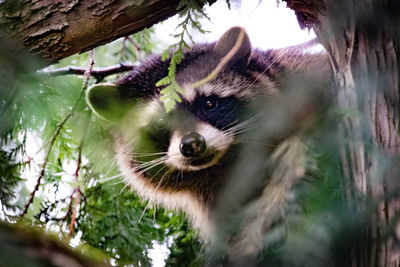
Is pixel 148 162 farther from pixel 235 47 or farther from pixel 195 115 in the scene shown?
pixel 235 47

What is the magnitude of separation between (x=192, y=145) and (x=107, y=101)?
478mm

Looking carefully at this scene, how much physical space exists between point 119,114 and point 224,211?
0.71 meters

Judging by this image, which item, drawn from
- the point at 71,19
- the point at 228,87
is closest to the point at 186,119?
the point at 228,87

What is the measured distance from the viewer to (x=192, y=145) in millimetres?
1905

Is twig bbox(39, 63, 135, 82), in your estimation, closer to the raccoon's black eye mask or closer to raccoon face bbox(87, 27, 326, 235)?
raccoon face bbox(87, 27, 326, 235)

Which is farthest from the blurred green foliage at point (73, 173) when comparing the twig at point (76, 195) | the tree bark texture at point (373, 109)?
the tree bark texture at point (373, 109)

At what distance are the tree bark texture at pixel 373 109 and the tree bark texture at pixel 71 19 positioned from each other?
64 cm

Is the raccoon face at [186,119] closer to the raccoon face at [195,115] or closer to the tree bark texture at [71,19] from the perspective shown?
the raccoon face at [195,115]

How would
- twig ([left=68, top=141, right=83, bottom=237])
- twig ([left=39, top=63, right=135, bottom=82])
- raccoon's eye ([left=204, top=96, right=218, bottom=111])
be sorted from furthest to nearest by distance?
raccoon's eye ([left=204, top=96, right=218, bottom=111])
twig ([left=39, top=63, right=135, bottom=82])
twig ([left=68, top=141, right=83, bottom=237])

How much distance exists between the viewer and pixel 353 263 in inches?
45.8

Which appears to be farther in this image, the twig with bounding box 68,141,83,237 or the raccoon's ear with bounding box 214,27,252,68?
the raccoon's ear with bounding box 214,27,252,68

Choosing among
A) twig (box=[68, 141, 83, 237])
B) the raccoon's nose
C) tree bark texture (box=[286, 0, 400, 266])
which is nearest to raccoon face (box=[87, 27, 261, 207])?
the raccoon's nose

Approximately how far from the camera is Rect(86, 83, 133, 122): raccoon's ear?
2.06 metres

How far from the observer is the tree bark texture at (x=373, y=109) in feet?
3.60
